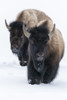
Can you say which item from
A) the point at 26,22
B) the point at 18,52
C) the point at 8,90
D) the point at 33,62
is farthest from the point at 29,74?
the point at 26,22

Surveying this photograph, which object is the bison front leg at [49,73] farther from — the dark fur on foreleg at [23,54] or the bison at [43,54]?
the dark fur on foreleg at [23,54]

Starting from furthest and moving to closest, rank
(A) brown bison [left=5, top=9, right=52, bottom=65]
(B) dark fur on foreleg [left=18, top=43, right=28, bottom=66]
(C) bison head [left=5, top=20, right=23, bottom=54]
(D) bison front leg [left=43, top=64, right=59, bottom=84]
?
(B) dark fur on foreleg [left=18, top=43, right=28, bottom=66] < (A) brown bison [left=5, top=9, right=52, bottom=65] < (C) bison head [left=5, top=20, right=23, bottom=54] < (D) bison front leg [left=43, top=64, right=59, bottom=84]

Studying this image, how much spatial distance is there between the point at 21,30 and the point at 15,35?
12.2 inches

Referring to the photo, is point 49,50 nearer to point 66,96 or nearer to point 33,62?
point 33,62

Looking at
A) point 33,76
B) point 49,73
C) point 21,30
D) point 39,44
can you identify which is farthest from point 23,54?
point 39,44

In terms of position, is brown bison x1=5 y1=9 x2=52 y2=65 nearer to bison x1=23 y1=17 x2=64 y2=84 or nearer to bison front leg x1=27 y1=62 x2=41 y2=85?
bison x1=23 y1=17 x2=64 y2=84

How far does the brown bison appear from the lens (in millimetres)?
11969

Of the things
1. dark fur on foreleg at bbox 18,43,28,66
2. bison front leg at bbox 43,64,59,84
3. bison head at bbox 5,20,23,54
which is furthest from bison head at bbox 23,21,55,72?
dark fur on foreleg at bbox 18,43,28,66

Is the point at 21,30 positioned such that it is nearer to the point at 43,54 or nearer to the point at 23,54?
the point at 23,54

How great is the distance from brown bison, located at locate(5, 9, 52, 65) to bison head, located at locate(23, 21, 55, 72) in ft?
3.82

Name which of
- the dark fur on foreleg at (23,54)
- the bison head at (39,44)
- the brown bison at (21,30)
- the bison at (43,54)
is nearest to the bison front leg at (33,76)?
the bison at (43,54)

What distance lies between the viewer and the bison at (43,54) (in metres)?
9.19

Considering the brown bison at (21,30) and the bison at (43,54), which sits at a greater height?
the bison at (43,54)

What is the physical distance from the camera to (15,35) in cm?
1206
